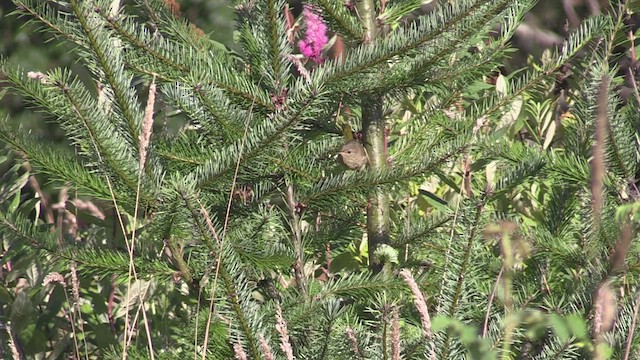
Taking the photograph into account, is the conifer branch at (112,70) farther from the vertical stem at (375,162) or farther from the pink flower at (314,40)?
the pink flower at (314,40)

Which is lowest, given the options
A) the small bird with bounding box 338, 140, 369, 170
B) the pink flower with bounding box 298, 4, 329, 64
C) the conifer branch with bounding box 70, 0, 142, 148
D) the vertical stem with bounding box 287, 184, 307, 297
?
the vertical stem with bounding box 287, 184, 307, 297

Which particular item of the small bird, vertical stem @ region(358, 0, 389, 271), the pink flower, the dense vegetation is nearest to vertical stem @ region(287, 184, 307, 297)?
the dense vegetation

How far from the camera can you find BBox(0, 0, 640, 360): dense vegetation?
1.77m

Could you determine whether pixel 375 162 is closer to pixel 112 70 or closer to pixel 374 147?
pixel 374 147

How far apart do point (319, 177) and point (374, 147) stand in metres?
0.22

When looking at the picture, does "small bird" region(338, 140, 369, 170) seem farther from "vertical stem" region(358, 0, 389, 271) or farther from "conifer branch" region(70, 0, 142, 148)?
"conifer branch" region(70, 0, 142, 148)

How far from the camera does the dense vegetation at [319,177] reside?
1.77 metres

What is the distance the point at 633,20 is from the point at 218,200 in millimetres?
1563

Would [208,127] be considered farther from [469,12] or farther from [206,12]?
[206,12]

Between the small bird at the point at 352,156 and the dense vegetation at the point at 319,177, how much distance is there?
0.19ft

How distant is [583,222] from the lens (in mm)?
2158

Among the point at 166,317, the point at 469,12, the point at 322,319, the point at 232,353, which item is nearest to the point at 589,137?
the point at 469,12

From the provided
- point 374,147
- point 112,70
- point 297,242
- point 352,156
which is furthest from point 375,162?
point 112,70

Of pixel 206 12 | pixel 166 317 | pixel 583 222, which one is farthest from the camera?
pixel 206 12
